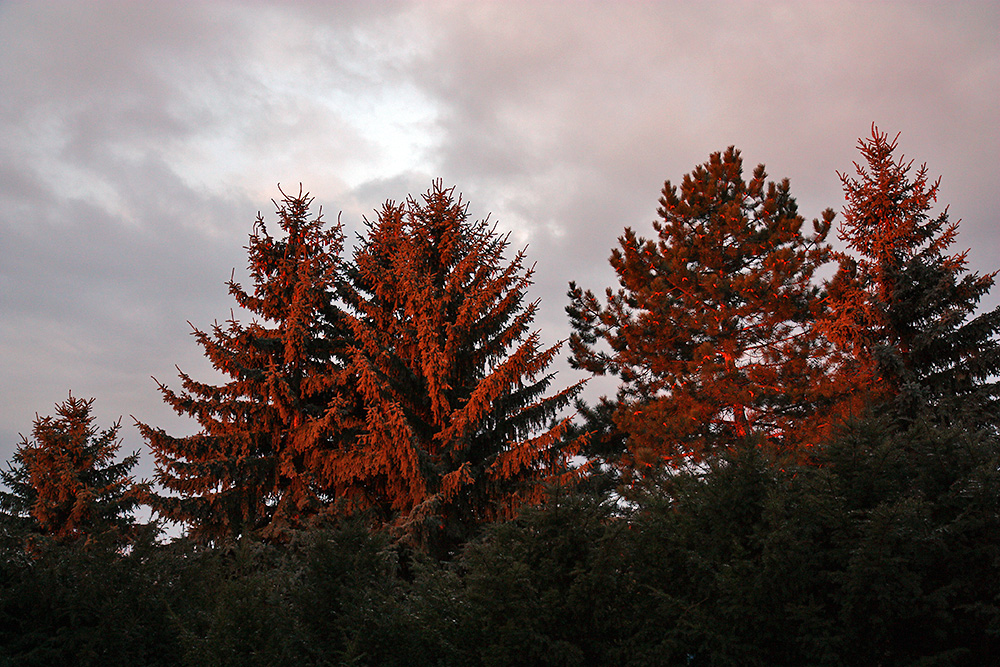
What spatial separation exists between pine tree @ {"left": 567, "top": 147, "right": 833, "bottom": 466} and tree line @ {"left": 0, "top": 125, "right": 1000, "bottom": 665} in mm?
97

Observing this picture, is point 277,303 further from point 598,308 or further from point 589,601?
point 589,601

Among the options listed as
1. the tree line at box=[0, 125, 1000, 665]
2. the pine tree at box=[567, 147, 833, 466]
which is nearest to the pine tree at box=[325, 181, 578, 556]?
the tree line at box=[0, 125, 1000, 665]

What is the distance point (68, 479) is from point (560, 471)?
15.5m

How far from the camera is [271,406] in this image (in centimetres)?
1972

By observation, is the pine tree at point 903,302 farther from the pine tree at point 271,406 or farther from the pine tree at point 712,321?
the pine tree at point 271,406

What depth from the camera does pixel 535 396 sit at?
1897 cm

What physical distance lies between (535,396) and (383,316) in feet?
15.6

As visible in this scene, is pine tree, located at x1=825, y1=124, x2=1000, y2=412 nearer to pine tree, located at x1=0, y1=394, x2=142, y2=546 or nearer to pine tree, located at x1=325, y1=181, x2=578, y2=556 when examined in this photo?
pine tree, located at x1=325, y1=181, x2=578, y2=556

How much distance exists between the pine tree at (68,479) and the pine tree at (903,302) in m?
20.5

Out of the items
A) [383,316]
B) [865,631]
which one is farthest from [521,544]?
[383,316]

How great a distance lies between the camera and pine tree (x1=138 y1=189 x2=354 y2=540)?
720 inches

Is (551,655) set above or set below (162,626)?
below

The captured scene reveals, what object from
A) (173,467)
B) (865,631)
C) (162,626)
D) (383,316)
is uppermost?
(383,316)

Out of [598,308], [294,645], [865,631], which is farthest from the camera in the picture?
[598,308]
